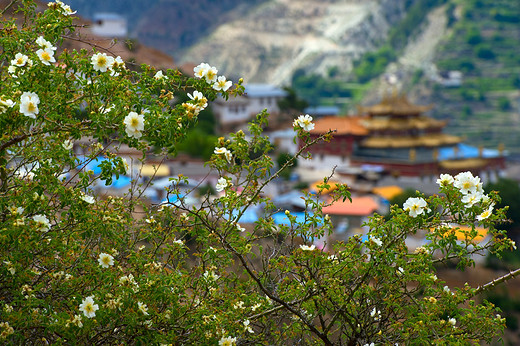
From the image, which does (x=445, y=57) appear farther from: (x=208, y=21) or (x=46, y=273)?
(x=46, y=273)

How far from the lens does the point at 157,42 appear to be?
131250 mm

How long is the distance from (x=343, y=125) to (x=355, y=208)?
13957 millimetres

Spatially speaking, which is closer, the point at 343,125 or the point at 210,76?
the point at 210,76

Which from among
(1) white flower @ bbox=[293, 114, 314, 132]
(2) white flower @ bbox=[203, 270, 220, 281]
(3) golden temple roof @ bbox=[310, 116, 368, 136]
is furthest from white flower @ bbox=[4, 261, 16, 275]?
(3) golden temple roof @ bbox=[310, 116, 368, 136]

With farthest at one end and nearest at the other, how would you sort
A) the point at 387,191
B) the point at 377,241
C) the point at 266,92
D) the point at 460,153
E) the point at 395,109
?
1. the point at 266,92
2. the point at 460,153
3. the point at 395,109
4. the point at 387,191
5. the point at 377,241

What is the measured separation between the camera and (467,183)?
15.1ft

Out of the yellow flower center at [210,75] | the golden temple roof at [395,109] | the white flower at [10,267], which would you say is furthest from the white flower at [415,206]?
the golden temple roof at [395,109]

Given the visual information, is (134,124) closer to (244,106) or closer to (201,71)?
(201,71)

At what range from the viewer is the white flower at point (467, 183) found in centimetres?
459

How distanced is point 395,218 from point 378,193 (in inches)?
1273

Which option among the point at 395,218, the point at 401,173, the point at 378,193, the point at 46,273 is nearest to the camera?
the point at 395,218

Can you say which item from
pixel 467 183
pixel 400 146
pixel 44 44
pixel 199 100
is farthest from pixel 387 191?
Result: pixel 44 44

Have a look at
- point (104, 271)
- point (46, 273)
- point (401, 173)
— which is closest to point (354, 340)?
point (104, 271)

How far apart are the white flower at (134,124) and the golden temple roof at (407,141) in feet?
125
